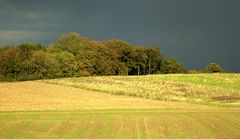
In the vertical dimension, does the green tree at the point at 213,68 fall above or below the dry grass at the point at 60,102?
above

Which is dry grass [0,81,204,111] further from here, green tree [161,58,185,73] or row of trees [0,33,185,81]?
green tree [161,58,185,73]

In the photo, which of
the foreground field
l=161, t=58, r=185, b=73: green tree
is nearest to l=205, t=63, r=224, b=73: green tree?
l=161, t=58, r=185, b=73: green tree

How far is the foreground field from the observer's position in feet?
64.0

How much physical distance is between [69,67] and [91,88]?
4725 centimetres

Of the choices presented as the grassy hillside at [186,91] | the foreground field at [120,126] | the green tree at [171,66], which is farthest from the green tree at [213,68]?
the foreground field at [120,126]

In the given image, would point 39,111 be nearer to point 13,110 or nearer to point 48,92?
point 13,110

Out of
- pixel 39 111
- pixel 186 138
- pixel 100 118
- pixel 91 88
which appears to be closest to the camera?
pixel 186 138

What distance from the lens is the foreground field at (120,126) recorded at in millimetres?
19513

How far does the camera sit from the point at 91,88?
50125 millimetres

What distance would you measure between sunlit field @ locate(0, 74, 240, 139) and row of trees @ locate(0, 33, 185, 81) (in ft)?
120

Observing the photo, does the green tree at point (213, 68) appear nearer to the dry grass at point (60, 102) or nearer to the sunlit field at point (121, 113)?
the sunlit field at point (121, 113)

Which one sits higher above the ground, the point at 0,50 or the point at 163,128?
the point at 0,50

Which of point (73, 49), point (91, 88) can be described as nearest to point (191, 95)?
point (91, 88)

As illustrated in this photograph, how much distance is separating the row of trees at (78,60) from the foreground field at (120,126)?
62.6m
